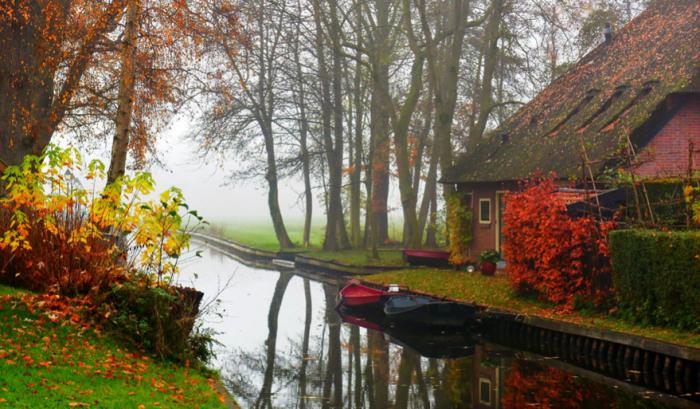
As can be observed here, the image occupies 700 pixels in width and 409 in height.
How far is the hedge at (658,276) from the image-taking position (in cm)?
1650

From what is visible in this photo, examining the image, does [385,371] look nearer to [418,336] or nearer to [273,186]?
[418,336]

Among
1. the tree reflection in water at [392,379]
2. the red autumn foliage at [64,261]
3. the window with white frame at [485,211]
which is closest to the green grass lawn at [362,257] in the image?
the window with white frame at [485,211]

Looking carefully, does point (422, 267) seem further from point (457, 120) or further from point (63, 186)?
point (63, 186)

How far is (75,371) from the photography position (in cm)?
983

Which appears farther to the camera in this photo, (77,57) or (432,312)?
(432,312)

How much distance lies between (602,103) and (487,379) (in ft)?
49.6

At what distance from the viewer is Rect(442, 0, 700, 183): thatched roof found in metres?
25.0

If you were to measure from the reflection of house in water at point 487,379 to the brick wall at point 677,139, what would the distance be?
8.88m

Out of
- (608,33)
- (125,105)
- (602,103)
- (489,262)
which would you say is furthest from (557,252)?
(608,33)

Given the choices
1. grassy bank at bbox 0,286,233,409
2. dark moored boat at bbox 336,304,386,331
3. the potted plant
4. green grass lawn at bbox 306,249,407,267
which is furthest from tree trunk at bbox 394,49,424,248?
grassy bank at bbox 0,286,233,409

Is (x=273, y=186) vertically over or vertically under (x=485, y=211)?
over

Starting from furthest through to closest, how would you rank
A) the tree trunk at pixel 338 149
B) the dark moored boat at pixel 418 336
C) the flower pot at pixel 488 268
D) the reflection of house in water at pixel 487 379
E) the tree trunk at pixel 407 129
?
the tree trunk at pixel 338 149, the tree trunk at pixel 407 129, the flower pot at pixel 488 268, the dark moored boat at pixel 418 336, the reflection of house in water at pixel 487 379

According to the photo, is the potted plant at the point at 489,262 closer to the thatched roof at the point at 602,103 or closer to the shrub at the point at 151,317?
the thatched roof at the point at 602,103

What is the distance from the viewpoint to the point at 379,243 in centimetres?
4769
